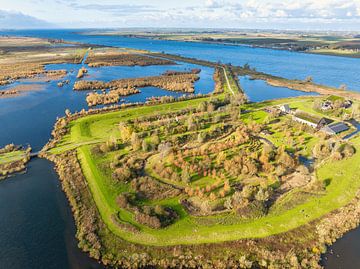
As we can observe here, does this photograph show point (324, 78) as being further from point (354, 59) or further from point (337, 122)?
point (354, 59)

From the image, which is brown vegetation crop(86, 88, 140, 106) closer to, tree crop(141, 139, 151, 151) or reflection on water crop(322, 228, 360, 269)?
tree crop(141, 139, 151, 151)

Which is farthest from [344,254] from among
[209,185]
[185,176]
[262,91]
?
[262,91]

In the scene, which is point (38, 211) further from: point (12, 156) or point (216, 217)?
point (216, 217)

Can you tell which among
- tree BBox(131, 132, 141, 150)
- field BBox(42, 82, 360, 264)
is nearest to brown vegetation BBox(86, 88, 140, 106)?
field BBox(42, 82, 360, 264)

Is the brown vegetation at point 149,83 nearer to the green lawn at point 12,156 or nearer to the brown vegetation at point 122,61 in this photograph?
the brown vegetation at point 122,61

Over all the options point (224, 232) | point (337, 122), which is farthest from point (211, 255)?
point (337, 122)

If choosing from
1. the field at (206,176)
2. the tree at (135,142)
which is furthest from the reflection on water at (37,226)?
the tree at (135,142)
